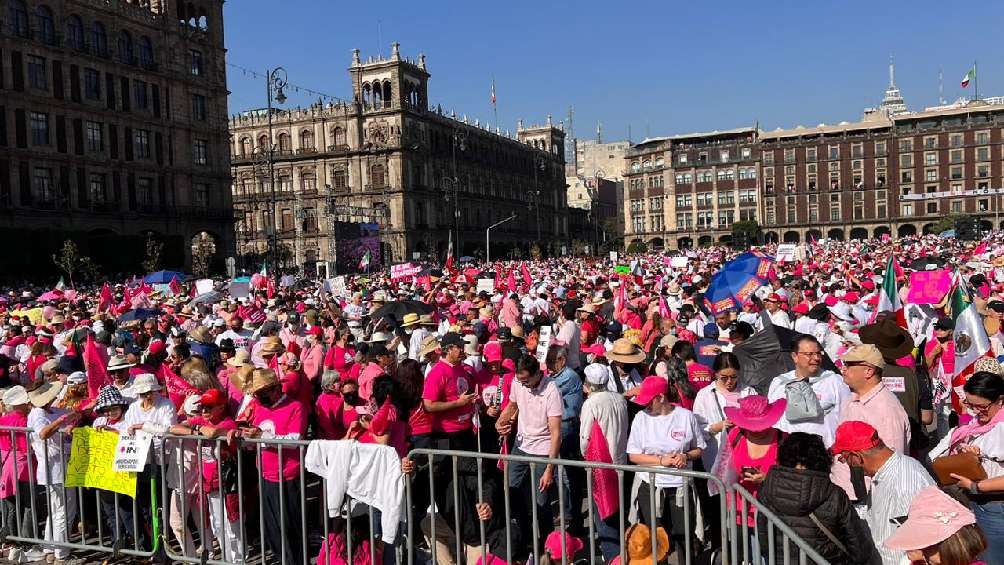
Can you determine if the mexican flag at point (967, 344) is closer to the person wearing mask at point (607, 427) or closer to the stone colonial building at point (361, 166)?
the person wearing mask at point (607, 427)

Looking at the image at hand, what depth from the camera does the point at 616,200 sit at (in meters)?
137

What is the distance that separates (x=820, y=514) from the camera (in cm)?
422

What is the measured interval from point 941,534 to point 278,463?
4218 millimetres

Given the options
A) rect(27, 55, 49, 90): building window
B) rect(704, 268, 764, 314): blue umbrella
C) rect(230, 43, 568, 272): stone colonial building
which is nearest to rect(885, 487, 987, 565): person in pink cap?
rect(704, 268, 764, 314): blue umbrella

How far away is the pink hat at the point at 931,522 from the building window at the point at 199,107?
5480 cm

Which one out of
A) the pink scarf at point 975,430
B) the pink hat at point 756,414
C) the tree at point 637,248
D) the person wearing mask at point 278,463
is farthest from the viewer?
the tree at point 637,248

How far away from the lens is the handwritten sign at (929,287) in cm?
1232

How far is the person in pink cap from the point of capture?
3199 mm

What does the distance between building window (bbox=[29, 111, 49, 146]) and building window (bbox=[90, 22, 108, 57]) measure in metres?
4.87

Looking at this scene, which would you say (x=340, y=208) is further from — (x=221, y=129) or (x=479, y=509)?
(x=479, y=509)

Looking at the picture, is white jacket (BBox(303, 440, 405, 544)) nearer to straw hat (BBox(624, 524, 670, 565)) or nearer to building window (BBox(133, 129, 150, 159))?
straw hat (BBox(624, 524, 670, 565))

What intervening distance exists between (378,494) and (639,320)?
298 inches

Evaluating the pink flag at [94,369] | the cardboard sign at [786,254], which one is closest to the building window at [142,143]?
the cardboard sign at [786,254]

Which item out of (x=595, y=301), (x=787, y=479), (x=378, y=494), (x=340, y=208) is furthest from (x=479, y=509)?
(x=340, y=208)
